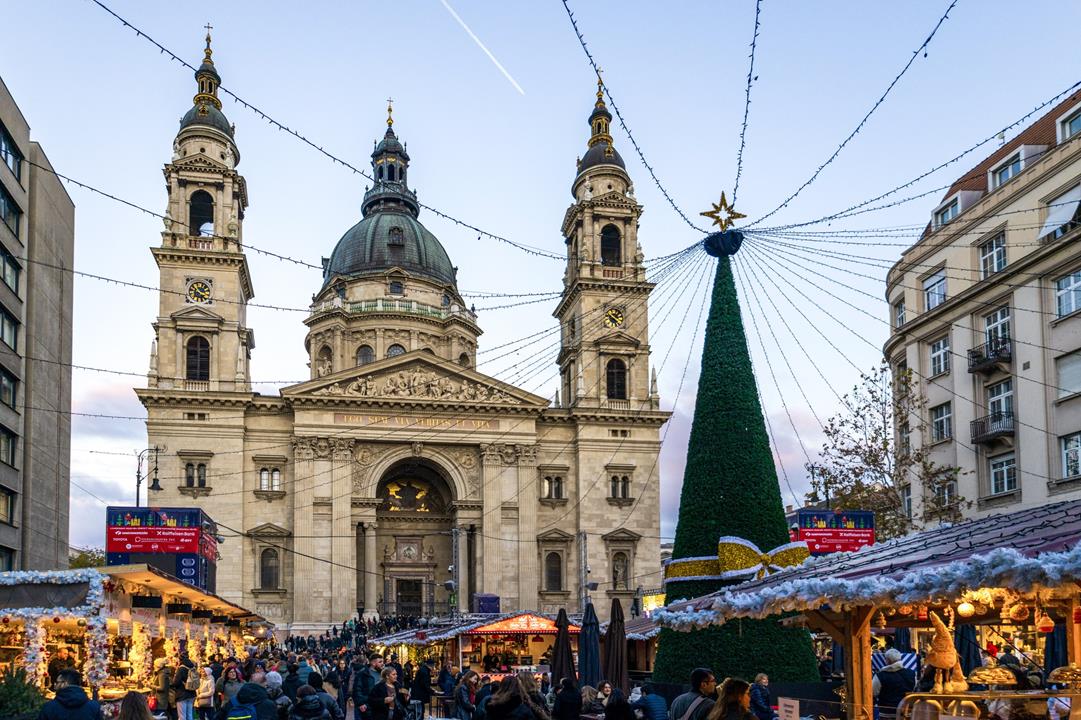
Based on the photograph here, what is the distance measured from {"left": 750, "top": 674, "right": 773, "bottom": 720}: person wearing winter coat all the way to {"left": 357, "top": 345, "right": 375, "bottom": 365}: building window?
60.4 meters

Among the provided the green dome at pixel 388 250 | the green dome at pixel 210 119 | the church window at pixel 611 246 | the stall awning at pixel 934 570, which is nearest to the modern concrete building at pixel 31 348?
the green dome at pixel 210 119

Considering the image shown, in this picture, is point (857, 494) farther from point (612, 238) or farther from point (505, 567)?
point (612, 238)

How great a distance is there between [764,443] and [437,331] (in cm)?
5978

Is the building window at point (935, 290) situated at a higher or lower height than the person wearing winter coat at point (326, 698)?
higher

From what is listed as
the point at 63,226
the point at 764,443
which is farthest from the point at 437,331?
the point at 764,443

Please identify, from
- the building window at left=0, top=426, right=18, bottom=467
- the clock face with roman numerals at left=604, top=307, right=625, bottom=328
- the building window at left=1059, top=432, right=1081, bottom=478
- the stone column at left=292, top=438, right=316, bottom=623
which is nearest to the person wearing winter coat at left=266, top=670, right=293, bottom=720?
the building window at left=1059, top=432, right=1081, bottom=478

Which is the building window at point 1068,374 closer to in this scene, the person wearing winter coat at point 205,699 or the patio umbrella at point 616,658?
the patio umbrella at point 616,658

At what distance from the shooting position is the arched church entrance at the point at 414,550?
66625 millimetres

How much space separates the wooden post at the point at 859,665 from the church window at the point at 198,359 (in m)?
52.3

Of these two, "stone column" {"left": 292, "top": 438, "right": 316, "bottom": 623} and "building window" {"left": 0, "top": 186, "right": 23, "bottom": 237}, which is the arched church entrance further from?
"building window" {"left": 0, "top": 186, "right": 23, "bottom": 237}

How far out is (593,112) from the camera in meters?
68.8

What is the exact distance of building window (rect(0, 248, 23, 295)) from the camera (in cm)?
3691

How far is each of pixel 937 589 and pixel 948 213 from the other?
1340 inches

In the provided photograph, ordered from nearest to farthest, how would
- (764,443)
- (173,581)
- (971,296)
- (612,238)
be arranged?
(764,443) → (173,581) → (971,296) → (612,238)
